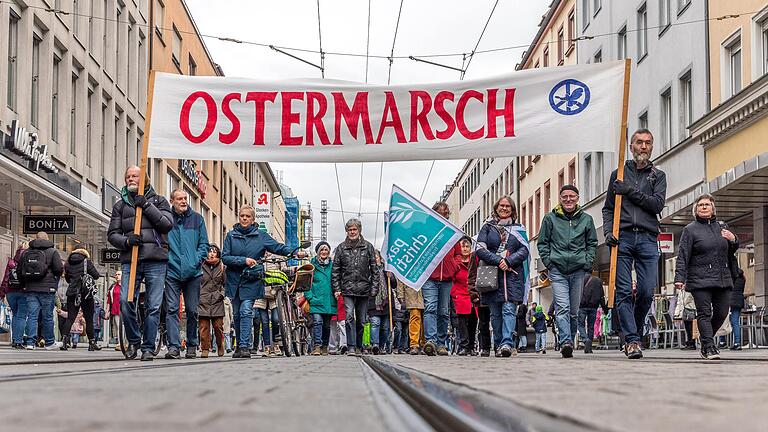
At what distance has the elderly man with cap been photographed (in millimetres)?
11594

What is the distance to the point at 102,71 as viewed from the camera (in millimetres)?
31688

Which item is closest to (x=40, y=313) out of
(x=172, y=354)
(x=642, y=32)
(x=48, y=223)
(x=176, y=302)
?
(x=48, y=223)

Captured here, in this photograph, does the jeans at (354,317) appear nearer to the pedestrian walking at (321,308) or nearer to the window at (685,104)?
the pedestrian walking at (321,308)

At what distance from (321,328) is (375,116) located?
435 cm

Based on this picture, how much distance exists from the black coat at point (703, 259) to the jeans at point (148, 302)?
191 inches

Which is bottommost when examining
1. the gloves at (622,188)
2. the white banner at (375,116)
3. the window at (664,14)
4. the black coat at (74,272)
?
the black coat at (74,272)

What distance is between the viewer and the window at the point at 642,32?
3450cm

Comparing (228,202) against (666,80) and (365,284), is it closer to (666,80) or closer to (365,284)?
(666,80)

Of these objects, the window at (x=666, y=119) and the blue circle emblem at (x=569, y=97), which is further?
the window at (x=666, y=119)

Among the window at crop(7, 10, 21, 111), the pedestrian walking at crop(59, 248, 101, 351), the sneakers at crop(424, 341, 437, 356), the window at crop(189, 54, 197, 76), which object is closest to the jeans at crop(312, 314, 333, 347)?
the sneakers at crop(424, 341, 437, 356)

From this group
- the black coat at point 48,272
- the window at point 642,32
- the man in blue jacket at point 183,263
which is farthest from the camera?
the window at point 642,32

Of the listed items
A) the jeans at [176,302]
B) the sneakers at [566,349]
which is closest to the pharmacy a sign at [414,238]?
the jeans at [176,302]

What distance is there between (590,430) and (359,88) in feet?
35.6

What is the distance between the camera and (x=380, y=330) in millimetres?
19641
